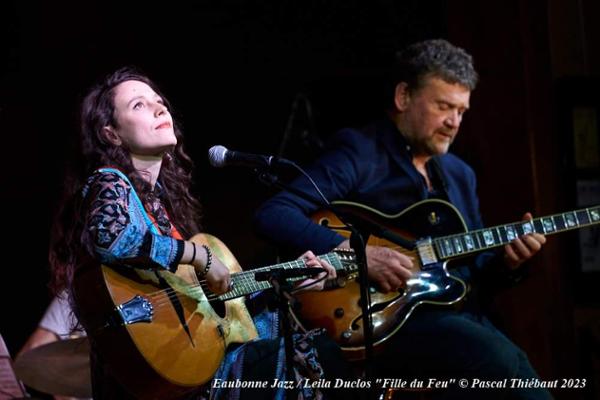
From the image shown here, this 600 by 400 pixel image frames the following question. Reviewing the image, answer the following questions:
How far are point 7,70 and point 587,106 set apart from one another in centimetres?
337

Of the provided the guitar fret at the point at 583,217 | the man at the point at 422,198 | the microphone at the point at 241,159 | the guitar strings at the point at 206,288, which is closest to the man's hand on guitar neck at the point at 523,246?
the man at the point at 422,198

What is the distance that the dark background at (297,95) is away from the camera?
4000 mm

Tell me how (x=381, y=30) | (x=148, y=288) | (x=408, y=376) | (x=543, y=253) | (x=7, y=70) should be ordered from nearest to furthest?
1. (x=148, y=288)
2. (x=408, y=376)
3. (x=7, y=70)
4. (x=543, y=253)
5. (x=381, y=30)

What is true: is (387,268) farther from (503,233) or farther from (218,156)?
(218,156)

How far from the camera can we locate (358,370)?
3523mm

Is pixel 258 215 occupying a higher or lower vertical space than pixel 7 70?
lower

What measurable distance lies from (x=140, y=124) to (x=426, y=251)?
1439 mm

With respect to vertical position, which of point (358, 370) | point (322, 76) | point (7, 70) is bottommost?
point (358, 370)

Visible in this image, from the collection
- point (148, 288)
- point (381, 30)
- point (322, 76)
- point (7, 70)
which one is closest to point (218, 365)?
point (148, 288)

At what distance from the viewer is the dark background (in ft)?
13.1

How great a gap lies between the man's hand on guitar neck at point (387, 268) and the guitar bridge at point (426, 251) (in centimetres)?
13

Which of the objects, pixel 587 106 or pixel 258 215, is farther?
pixel 587 106

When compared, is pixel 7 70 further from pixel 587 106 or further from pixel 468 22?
pixel 587 106

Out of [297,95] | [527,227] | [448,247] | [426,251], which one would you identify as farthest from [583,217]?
[297,95]
